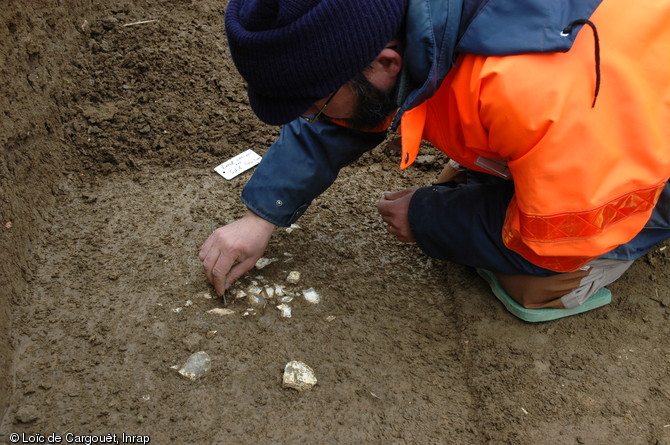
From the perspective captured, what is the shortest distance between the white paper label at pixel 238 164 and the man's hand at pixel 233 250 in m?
0.60

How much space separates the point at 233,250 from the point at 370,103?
0.66 metres

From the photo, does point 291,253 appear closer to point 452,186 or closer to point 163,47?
point 452,186

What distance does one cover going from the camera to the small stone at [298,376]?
178cm

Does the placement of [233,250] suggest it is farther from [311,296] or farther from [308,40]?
[308,40]

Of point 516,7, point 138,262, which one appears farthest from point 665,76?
point 138,262

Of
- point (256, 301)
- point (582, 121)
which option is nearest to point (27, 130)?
point (256, 301)

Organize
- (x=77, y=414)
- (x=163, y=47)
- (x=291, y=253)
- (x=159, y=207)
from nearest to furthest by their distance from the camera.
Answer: (x=77, y=414) → (x=291, y=253) → (x=159, y=207) → (x=163, y=47)

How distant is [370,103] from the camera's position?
1600mm

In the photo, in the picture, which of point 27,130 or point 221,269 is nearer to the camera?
point 221,269

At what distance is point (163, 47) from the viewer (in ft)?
9.26

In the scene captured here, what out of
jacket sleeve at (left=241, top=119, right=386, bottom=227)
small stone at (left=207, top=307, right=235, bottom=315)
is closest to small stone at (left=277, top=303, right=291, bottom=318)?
small stone at (left=207, top=307, right=235, bottom=315)

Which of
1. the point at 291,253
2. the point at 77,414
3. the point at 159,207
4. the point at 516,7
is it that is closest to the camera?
the point at 516,7

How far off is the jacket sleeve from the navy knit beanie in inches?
19.7

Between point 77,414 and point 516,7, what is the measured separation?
152cm
